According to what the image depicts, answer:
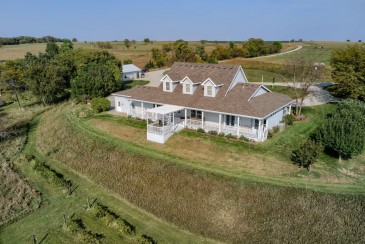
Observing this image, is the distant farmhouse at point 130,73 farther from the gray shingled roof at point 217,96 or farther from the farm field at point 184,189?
the farm field at point 184,189

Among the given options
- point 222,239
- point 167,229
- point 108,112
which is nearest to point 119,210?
point 167,229

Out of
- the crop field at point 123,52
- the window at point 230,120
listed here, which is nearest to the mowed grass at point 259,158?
the window at point 230,120

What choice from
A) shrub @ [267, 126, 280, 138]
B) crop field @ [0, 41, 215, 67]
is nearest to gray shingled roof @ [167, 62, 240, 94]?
shrub @ [267, 126, 280, 138]

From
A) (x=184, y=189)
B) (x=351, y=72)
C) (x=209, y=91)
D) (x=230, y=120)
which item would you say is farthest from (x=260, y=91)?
(x=184, y=189)

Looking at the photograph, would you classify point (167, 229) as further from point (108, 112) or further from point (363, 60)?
point (363, 60)

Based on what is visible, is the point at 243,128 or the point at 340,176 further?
the point at 243,128

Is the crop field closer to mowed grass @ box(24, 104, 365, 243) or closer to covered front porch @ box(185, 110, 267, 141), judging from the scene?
covered front porch @ box(185, 110, 267, 141)
